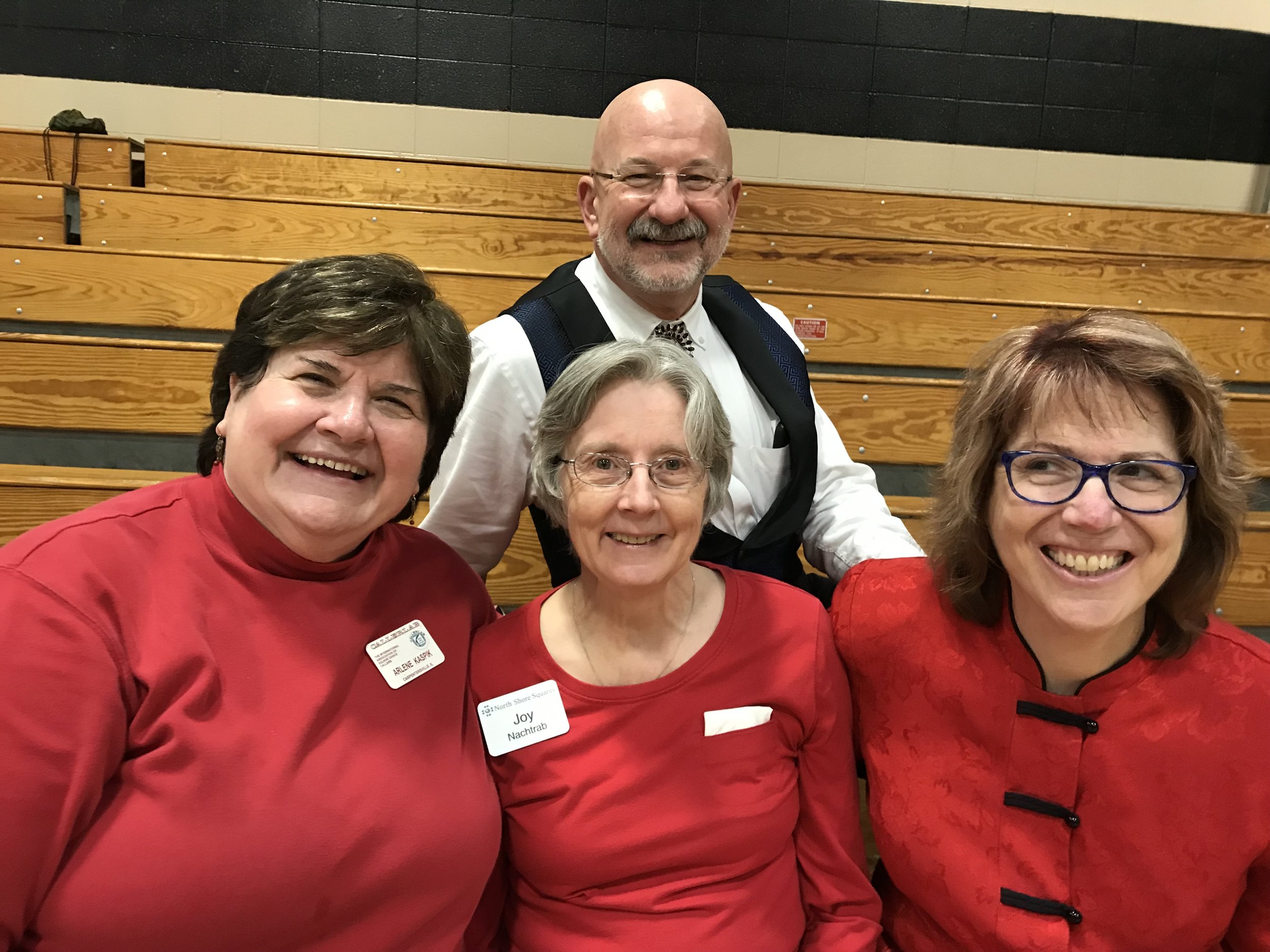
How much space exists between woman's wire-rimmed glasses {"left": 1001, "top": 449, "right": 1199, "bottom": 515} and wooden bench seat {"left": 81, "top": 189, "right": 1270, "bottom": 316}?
2459 millimetres

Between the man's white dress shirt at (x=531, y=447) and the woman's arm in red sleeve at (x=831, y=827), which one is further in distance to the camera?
the man's white dress shirt at (x=531, y=447)

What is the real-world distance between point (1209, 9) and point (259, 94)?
5713 mm

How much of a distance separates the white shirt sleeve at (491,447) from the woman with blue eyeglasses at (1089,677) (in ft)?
2.54

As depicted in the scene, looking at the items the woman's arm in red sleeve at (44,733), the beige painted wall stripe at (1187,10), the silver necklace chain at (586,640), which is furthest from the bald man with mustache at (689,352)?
the beige painted wall stripe at (1187,10)

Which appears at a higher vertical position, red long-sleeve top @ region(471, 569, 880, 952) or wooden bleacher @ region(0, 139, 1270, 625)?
wooden bleacher @ region(0, 139, 1270, 625)

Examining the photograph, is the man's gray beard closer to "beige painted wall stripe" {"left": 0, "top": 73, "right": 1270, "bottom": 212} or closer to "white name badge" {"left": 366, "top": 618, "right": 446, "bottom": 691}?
"white name badge" {"left": 366, "top": 618, "right": 446, "bottom": 691}

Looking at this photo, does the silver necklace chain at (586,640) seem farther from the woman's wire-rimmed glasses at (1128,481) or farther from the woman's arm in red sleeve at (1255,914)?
the woman's arm in red sleeve at (1255,914)

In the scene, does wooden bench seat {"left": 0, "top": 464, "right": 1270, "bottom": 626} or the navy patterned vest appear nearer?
Answer: the navy patterned vest

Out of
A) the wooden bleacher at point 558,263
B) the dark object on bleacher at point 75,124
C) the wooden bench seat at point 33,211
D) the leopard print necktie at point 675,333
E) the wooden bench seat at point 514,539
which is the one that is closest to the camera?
the leopard print necktie at point 675,333

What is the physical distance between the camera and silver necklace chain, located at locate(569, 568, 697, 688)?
118 centimetres

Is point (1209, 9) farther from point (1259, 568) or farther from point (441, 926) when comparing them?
point (441, 926)

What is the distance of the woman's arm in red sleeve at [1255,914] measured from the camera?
105 cm

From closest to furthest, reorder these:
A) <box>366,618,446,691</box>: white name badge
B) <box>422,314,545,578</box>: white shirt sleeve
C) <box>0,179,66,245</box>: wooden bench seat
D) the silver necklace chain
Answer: <box>366,618,446,691</box>: white name badge < the silver necklace chain < <box>422,314,545,578</box>: white shirt sleeve < <box>0,179,66,245</box>: wooden bench seat

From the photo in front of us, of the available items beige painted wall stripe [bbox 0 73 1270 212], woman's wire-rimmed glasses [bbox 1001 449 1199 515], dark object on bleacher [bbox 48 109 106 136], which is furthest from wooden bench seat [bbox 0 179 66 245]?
woman's wire-rimmed glasses [bbox 1001 449 1199 515]
